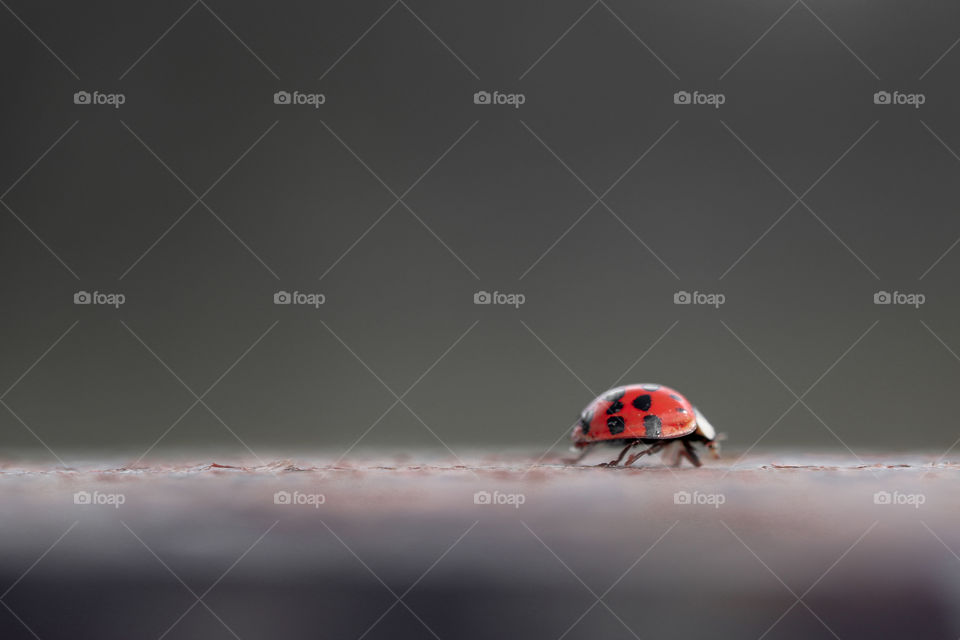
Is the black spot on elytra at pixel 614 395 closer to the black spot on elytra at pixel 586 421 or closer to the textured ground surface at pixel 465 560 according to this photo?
the black spot on elytra at pixel 586 421

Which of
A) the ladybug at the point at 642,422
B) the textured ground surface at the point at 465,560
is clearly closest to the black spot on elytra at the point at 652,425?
the ladybug at the point at 642,422

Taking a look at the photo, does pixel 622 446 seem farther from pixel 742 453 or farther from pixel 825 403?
pixel 825 403

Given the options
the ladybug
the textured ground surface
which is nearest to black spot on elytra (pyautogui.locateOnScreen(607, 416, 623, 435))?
the ladybug

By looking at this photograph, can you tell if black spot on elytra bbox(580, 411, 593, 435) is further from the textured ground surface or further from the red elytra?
the textured ground surface

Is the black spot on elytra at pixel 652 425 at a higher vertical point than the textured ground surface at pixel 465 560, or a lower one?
higher

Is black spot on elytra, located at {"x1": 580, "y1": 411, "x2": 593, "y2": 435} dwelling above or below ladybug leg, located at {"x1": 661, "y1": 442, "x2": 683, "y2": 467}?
above

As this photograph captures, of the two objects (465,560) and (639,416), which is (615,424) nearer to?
(639,416)
